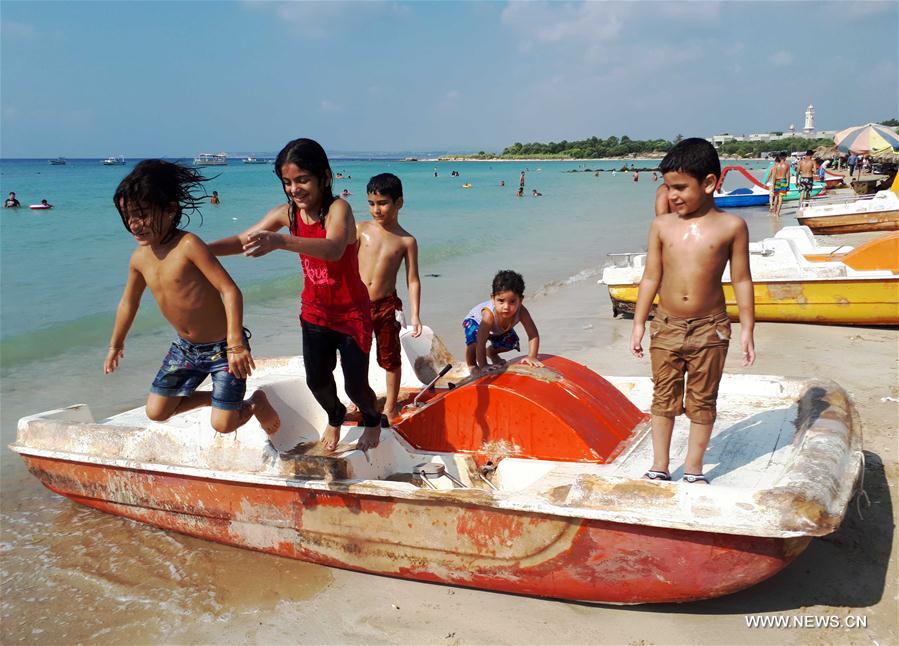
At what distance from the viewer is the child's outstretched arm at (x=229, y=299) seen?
3385 mm

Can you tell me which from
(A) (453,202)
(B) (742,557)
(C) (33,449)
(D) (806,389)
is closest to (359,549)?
(B) (742,557)

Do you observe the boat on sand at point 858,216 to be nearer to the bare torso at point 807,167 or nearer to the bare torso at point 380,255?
the bare torso at point 807,167

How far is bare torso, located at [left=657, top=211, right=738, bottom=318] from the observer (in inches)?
131

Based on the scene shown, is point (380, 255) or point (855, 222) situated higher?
point (380, 255)

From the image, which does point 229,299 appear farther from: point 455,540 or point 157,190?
point 455,540

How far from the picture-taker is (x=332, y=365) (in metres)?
3.87

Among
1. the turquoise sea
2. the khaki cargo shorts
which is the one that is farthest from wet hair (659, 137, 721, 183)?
the turquoise sea

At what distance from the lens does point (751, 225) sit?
1928 centimetres

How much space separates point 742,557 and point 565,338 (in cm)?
597

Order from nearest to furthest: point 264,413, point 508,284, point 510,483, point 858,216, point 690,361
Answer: point 690,361 < point 264,413 < point 510,483 < point 508,284 < point 858,216

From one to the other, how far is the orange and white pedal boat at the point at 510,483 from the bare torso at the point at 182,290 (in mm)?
649

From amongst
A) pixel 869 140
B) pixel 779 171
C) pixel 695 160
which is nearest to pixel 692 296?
pixel 695 160

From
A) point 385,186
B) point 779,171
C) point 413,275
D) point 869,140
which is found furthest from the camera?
point 869,140

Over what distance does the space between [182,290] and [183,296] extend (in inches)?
1.2
